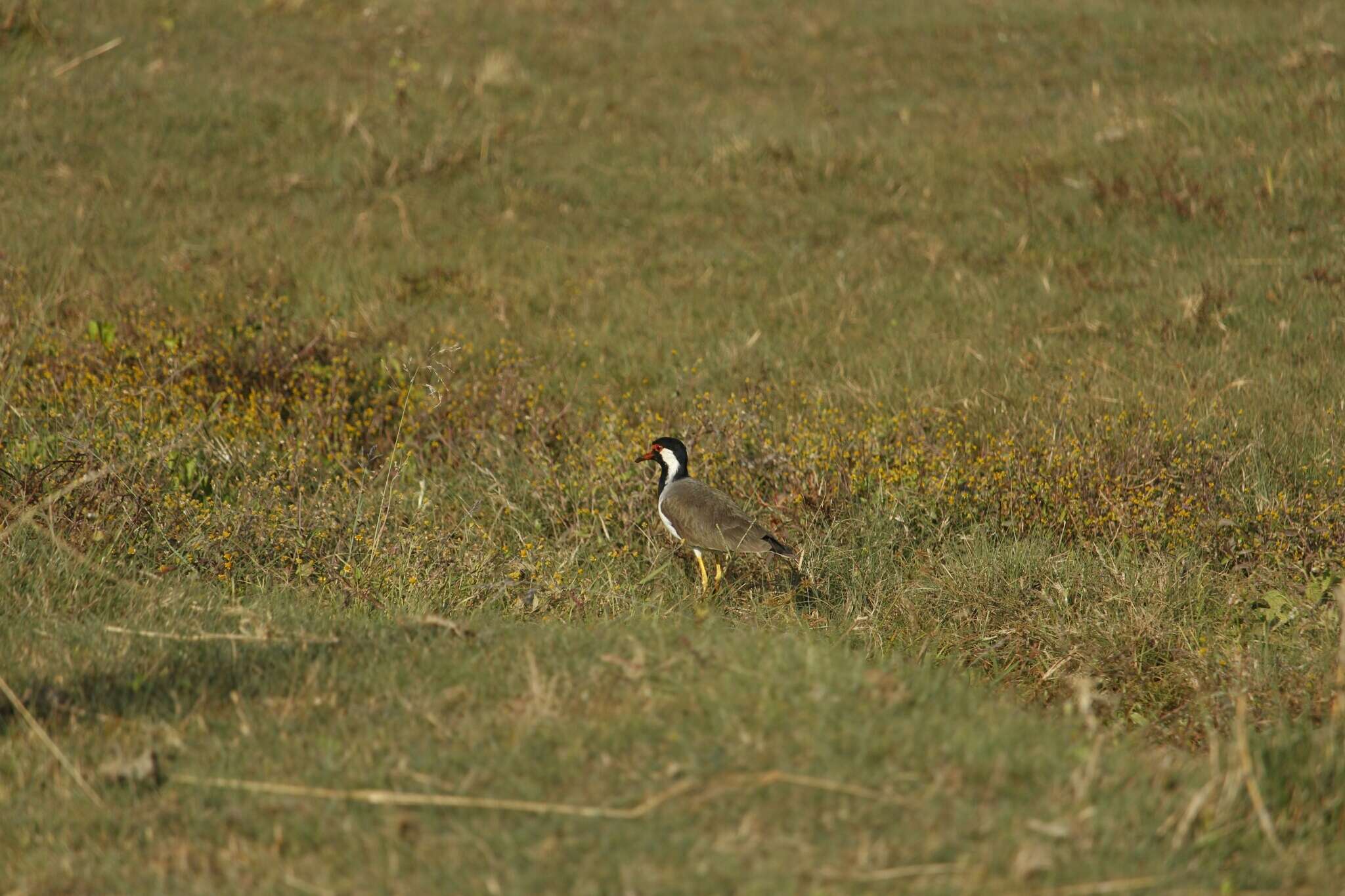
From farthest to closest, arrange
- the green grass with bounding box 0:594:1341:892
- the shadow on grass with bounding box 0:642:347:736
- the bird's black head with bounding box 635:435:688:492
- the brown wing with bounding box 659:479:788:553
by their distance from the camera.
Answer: the bird's black head with bounding box 635:435:688:492
the brown wing with bounding box 659:479:788:553
the shadow on grass with bounding box 0:642:347:736
the green grass with bounding box 0:594:1341:892

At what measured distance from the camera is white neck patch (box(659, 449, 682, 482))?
6582 millimetres

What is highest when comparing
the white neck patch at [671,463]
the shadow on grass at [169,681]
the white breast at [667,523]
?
the shadow on grass at [169,681]

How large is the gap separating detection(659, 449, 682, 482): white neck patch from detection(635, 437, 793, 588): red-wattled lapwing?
0.04 feet

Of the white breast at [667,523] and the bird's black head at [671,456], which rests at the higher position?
the bird's black head at [671,456]

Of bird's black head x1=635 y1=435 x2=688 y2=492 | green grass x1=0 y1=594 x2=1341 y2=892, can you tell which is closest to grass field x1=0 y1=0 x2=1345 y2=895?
green grass x1=0 y1=594 x2=1341 y2=892

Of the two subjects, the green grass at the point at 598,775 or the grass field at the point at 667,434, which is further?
the grass field at the point at 667,434

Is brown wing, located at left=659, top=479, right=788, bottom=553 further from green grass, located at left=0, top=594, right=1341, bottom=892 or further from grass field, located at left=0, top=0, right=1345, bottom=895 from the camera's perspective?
green grass, located at left=0, top=594, right=1341, bottom=892

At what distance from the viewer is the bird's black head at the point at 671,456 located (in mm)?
6578

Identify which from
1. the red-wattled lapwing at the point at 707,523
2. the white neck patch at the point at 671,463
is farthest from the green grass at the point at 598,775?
the white neck patch at the point at 671,463

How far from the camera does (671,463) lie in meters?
6.62

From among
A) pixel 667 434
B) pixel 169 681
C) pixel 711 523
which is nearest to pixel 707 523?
pixel 711 523

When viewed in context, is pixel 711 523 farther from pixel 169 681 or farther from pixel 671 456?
pixel 169 681

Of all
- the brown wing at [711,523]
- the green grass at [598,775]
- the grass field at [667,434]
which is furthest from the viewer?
the brown wing at [711,523]

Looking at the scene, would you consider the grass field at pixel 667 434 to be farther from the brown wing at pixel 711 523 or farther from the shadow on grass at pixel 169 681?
the brown wing at pixel 711 523
